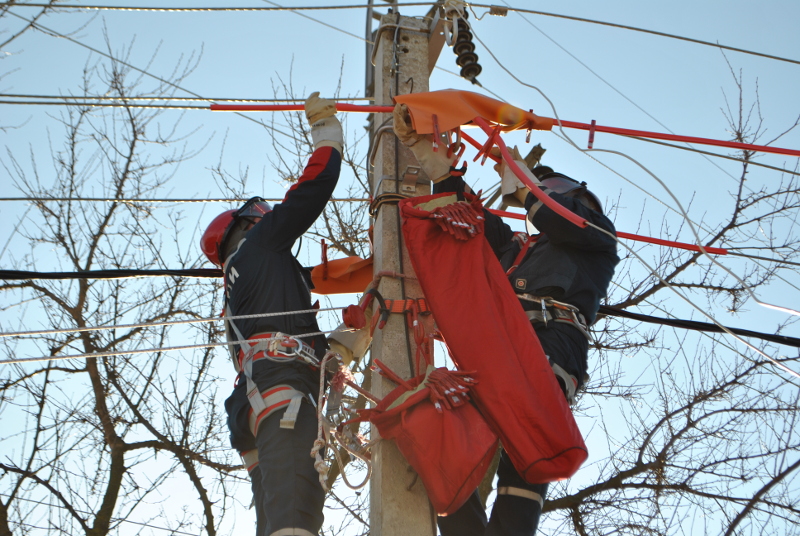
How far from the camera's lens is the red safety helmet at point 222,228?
13.2 ft

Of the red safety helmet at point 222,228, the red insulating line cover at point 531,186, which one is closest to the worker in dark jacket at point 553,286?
the red insulating line cover at point 531,186

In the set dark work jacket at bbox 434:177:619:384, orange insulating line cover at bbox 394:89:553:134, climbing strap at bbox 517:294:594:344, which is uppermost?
orange insulating line cover at bbox 394:89:553:134

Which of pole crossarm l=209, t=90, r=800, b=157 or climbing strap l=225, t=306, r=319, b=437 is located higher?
pole crossarm l=209, t=90, r=800, b=157

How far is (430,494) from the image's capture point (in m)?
2.98

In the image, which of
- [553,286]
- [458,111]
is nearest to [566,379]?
[553,286]

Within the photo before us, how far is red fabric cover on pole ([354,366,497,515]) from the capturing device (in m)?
2.94

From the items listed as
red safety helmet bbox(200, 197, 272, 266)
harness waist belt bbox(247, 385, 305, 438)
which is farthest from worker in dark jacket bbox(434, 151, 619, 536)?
red safety helmet bbox(200, 197, 272, 266)

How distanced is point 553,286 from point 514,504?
0.99 meters

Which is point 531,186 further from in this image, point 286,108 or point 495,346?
point 286,108

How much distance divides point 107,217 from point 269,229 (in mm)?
4181

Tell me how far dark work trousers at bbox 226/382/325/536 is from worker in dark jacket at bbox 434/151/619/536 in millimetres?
672

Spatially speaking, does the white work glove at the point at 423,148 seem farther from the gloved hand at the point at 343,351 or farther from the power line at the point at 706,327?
the power line at the point at 706,327

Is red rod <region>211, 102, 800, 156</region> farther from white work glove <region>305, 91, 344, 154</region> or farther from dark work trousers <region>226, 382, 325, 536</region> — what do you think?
dark work trousers <region>226, 382, 325, 536</region>

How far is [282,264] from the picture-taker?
3.72 metres
